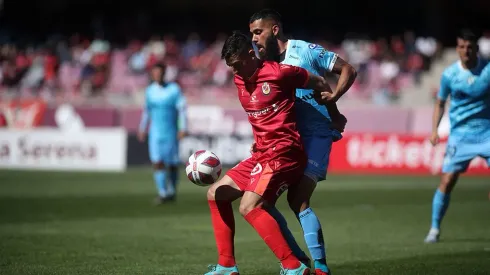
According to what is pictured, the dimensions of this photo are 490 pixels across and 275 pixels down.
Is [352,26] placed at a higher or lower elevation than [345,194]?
higher

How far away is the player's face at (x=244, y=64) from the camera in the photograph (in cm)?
727

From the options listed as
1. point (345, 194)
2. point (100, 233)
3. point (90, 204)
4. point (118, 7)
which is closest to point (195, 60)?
point (118, 7)

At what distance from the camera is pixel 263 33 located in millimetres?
7762

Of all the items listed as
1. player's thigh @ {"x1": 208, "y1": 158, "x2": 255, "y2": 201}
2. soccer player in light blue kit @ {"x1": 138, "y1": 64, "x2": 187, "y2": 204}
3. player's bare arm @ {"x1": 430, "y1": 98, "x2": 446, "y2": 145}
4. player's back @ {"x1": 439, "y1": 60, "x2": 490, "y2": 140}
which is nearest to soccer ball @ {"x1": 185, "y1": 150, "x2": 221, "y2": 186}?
player's thigh @ {"x1": 208, "y1": 158, "x2": 255, "y2": 201}

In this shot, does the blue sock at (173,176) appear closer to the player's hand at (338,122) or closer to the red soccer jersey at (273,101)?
the player's hand at (338,122)

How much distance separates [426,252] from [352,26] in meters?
27.0

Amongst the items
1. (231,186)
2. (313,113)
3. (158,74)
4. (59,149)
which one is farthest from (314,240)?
(59,149)

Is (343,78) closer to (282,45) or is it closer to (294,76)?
(294,76)

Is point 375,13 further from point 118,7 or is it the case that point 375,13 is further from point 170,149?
point 170,149

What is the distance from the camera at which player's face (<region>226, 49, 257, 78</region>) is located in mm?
7270

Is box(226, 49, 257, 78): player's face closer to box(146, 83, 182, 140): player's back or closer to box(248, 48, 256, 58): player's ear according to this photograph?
box(248, 48, 256, 58): player's ear

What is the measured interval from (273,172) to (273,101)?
567 millimetres


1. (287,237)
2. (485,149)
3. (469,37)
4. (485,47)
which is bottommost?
(287,237)

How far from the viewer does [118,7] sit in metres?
35.9
